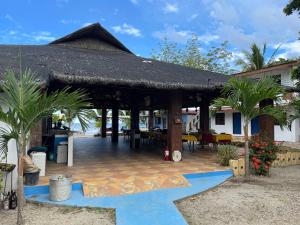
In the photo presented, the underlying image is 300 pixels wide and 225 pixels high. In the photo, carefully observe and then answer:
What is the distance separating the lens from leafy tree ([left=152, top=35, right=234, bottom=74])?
30.1 m

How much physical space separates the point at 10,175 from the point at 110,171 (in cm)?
265

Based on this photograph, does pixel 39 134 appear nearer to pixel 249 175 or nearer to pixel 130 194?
pixel 130 194

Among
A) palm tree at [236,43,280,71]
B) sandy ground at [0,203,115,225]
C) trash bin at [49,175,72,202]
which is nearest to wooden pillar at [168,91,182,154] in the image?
trash bin at [49,175,72,202]

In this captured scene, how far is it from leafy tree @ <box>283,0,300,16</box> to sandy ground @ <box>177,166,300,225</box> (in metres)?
6.61

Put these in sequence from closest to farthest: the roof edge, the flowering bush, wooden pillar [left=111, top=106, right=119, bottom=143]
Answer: the flowering bush, the roof edge, wooden pillar [left=111, top=106, right=119, bottom=143]

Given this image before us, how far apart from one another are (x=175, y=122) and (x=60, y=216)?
5.39m

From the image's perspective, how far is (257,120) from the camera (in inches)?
837

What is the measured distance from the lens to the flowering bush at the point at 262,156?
26.0ft

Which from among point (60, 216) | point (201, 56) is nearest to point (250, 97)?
point (60, 216)

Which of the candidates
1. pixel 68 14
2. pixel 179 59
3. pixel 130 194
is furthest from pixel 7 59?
pixel 179 59

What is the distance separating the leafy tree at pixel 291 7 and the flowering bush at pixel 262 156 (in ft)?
18.4

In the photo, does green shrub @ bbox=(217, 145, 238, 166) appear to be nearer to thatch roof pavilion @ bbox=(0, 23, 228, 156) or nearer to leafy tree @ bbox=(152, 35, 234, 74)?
thatch roof pavilion @ bbox=(0, 23, 228, 156)

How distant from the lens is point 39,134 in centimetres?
890

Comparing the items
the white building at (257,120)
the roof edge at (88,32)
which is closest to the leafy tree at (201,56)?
the white building at (257,120)
